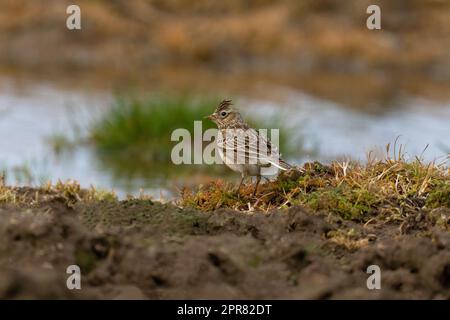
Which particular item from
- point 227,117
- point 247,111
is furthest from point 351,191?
point 247,111

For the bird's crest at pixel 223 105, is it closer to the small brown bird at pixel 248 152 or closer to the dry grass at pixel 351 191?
the small brown bird at pixel 248 152

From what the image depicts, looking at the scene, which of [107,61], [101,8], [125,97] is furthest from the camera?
[101,8]

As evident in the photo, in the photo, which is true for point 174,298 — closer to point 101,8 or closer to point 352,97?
point 352,97

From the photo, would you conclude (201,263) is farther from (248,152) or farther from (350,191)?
(248,152)

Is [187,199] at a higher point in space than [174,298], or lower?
higher

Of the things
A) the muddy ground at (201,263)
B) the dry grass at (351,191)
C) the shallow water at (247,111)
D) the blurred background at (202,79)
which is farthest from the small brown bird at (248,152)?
the shallow water at (247,111)

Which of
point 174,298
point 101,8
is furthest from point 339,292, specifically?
point 101,8
